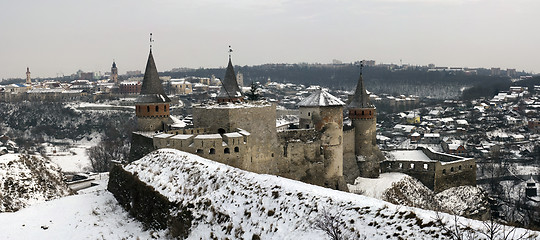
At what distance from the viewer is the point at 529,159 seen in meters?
64.1

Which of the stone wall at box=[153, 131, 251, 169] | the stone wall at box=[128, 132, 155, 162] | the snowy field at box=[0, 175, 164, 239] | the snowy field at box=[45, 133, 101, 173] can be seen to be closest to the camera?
the snowy field at box=[0, 175, 164, 239]

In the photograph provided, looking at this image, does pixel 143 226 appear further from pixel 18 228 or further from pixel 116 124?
pixel 116 124

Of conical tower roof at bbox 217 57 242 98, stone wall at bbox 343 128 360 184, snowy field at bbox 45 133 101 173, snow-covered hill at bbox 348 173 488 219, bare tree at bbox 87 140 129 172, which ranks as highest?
conical tower roof at bbox 217 57 242 98

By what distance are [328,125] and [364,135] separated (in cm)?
668

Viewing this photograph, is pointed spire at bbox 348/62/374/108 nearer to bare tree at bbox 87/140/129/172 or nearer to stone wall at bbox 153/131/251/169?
stone wall at bbox 153/131/251/169

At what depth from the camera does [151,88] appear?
28.4 metres

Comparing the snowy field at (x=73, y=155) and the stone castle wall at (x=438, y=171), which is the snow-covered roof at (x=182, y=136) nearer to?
the stone castle wall at (x=438, y=171)

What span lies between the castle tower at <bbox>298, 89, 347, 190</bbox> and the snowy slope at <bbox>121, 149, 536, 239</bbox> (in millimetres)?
10390

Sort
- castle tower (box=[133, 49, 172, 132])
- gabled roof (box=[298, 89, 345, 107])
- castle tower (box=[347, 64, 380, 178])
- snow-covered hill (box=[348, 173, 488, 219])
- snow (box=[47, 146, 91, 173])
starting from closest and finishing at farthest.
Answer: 1. gabled roof (box=[298, 89, 345, 107])
2. castle tower (box=[133, 49, 172, 132])
3. snow-covered hill (box=[348, 173, 488, 219])
4. castle tower (box=[347, 64, 380, 178])
5. snow (box=[47, 146, 91, 173])

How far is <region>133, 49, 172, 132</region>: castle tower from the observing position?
2792 cm

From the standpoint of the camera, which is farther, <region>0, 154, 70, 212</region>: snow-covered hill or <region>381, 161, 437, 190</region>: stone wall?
<region>381, 161, 437, 190</region>: stone wall

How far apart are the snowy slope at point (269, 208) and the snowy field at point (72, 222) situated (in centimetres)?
180

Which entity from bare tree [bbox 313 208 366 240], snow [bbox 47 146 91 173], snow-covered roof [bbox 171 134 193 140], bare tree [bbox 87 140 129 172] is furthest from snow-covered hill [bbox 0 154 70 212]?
snow [bbox 47 146 91 173]

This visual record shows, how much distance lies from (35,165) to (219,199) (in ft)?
45.9
